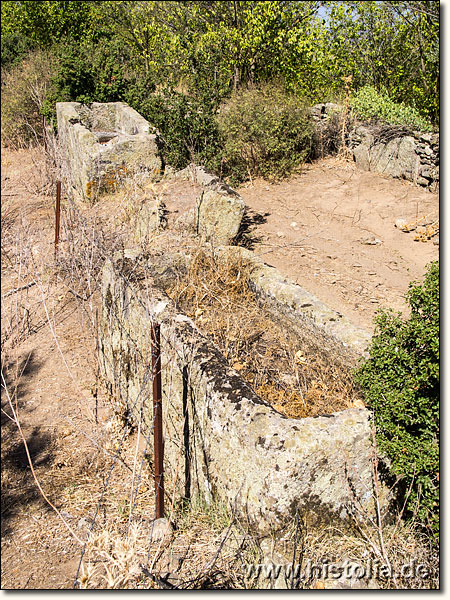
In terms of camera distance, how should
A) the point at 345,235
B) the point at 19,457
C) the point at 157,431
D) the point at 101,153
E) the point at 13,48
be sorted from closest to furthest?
the point at 157,431
the point at 19,457
the point at 345,235
the point at 101,153
the point at 13,48

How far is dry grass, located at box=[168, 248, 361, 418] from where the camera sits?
3574 millimetres

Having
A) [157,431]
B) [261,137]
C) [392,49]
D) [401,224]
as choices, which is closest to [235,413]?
[157,431]

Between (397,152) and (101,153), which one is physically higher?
(101,153)

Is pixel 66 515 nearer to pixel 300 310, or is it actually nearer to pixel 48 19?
pixel 300 310

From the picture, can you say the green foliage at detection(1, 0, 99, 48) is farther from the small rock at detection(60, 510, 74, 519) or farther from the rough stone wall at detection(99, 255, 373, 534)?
the small rock at detection(60, 510, 74, 519)

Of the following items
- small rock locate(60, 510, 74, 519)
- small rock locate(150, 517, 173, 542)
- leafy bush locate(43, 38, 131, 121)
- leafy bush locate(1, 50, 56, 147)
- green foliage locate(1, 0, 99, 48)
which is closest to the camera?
small rock locate(150, 517, 173, 542)

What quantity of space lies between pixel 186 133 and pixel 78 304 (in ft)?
15.8

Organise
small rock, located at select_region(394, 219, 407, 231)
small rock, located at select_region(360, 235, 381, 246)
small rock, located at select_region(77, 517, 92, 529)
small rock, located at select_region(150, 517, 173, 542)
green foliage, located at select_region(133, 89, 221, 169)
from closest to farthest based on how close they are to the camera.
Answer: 1. small rock, located at select_region(150, 517, 173, 542)
2. small rock, located at select_region(77, 517, 92, 529)
3. small rock, located at select_region(360, 235, 381, 246)
4. small rock, located at select_region(394, 219, 407, 231)
5. green foliage, located at select_region(133, 89, 221, 169)

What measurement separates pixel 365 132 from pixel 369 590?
29.5 feet

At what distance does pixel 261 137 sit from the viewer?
9727 millimetres

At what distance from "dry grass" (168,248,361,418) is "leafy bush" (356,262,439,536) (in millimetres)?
477

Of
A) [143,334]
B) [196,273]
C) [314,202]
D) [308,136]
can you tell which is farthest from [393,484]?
[308,136]

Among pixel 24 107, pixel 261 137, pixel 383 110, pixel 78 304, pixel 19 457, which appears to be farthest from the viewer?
pixel 24 107

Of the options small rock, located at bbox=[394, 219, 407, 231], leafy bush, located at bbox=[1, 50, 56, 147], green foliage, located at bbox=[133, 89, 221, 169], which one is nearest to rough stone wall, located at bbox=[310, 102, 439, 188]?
small rock, located at bbox=[394, 219, 407, 231]
